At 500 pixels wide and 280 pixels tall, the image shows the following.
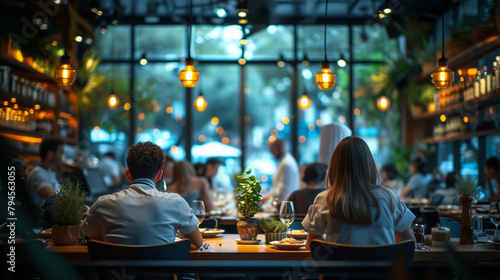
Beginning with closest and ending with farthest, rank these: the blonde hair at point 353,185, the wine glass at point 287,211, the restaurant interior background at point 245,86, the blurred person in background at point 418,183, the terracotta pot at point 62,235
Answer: the blonde hair at point 353,185, the terracotta pot at point 62,235, the wine glass at point 287,211, the blurred person in background at point 418,183, the restaurant interior background at point 245,86

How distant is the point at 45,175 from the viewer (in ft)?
18.7

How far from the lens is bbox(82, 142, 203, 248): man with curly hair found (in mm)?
2963

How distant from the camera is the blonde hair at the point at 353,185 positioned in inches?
114

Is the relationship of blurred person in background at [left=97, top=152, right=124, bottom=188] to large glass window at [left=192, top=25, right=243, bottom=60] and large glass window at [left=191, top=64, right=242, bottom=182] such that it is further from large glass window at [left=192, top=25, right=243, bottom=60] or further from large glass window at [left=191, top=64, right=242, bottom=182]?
large glass window at [left=192, top=25, right=243, bottom=60]

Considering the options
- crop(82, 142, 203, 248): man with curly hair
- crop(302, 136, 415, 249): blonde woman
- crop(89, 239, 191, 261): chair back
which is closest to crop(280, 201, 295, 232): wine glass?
crop(302, 136, 415, 249): blonde woman

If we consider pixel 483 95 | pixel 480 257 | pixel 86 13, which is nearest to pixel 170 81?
pixel 86 13

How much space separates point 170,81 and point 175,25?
1.28 m

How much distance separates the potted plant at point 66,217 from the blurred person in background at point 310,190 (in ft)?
8.38

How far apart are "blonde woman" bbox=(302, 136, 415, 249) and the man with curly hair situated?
82 cm

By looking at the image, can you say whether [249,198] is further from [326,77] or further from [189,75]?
[326,77]

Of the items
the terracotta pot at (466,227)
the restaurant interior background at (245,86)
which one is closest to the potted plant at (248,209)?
the terracotta pot at (466,227)

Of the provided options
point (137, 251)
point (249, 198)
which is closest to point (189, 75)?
point (249, 198)

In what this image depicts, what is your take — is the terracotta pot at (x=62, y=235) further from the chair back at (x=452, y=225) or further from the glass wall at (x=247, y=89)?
the glass wall at (x=247, y=89)

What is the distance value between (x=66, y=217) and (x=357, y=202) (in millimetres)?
1881
